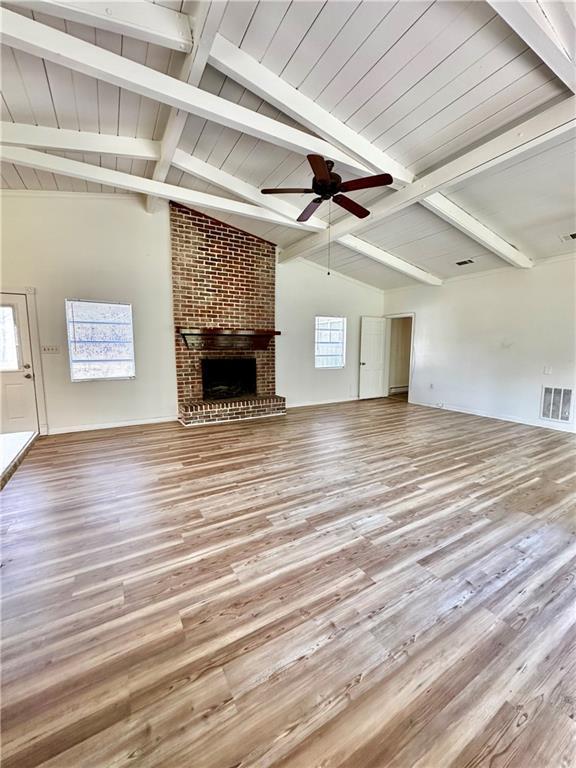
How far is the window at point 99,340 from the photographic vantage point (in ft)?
15.7

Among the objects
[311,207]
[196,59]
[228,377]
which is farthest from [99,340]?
[196,59]

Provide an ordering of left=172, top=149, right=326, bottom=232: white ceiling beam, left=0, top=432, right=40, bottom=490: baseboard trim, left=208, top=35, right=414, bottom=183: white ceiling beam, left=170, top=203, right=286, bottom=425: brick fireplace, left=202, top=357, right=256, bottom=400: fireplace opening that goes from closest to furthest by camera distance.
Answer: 1. left=0, top=432, right=40, bottom=490: baseboard trim
2. left=208, top=35, right=414, bottom=183: white ceiling beam
3. left=172, top=149, right=326, bottom=232: white ceiling beam
4. left=170, top=203, right=286, bottom=425: brick fireplace
5. left=202, top=357, right=256, bottom=400: fireplace opening

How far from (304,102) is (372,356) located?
554 cm

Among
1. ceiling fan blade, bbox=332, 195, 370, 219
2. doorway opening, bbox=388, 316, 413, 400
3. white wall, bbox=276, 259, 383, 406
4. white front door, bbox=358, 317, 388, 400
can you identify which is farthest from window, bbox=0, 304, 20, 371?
doorway opening, bbox=388, 316, 413, 400

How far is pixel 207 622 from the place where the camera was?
1602mm

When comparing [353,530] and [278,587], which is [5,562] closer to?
[278,587]

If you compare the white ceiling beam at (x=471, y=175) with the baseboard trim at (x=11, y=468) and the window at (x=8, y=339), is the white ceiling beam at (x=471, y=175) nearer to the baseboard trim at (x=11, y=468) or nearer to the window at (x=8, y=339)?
the baseboard trim at (x=11, y=468)

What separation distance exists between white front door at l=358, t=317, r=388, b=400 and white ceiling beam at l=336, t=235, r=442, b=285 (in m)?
1.46

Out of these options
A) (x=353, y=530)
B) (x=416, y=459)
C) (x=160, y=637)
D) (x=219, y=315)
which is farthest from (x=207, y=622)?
(x=219, y=315)

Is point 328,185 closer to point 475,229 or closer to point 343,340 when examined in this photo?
point 475,229

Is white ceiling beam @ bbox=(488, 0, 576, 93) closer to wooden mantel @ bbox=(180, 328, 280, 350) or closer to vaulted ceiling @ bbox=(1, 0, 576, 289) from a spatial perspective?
vaulted ceiling @ bbox=(1, 0, 576, 289)

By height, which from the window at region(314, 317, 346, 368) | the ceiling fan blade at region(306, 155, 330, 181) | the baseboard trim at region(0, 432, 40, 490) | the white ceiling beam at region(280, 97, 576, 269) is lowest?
the baseboard trim at region(0, 432, 40, 490)

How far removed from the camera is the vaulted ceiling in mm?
2152

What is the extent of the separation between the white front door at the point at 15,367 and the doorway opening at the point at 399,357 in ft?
23.9
